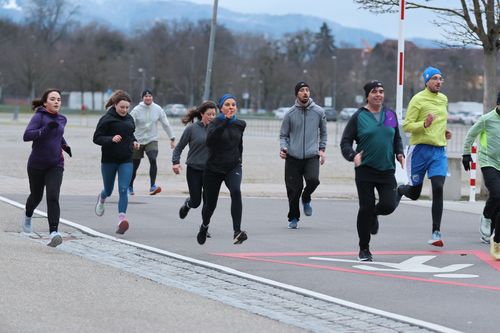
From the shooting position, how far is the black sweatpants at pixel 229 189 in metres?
12.0

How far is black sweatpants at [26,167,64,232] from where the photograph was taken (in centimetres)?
1200

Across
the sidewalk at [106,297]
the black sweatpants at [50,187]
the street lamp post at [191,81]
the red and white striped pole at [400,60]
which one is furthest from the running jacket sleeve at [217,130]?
the street lamp post at [191,81]

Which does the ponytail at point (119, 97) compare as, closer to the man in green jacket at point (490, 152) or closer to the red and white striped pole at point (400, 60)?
the man in green jacket at point (490, 152)

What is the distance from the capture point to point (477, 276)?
10.4 metres

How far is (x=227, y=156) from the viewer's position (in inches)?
472

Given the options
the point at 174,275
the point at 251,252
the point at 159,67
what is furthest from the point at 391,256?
the point at 159,67

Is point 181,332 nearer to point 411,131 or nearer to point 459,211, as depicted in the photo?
point 411,131

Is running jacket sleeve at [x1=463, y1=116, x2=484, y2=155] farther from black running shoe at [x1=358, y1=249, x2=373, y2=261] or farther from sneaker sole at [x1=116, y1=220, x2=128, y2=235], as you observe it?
sneaker sole at [x1=116, y1=220, x2=128, y2=235]

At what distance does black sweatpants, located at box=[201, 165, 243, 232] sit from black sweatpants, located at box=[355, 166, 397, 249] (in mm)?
1340

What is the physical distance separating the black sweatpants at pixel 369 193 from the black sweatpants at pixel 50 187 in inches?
127

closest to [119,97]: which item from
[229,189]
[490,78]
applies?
[229,189]

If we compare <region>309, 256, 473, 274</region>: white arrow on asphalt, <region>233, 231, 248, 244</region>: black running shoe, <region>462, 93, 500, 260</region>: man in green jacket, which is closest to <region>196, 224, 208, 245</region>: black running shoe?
<region>233, 231, 248, 244</region>: black running shoe

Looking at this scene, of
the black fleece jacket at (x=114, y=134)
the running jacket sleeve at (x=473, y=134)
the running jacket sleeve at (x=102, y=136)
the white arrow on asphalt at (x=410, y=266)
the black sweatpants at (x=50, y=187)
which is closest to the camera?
the white arrow on asphalt at (x=410, y=266)

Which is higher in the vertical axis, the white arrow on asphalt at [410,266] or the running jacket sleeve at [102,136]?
the running jacket sleeve at [102,136]
